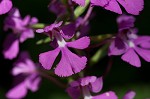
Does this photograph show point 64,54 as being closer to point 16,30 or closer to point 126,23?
point 126,23

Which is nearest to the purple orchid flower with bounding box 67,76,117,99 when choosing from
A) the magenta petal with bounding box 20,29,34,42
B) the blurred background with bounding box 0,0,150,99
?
the magenta petal with bounding box 20,29,34,42

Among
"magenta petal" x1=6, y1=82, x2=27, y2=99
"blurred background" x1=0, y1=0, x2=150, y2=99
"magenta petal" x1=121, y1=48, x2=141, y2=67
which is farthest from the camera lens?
"blurred background" x1=0, y1=0, x2=150, y2=99

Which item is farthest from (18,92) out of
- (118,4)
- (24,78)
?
(118,4)

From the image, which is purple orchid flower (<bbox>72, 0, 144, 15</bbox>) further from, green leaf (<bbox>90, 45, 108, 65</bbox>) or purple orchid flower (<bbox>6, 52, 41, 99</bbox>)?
purple orchid flower (<bbox>6, 52, 41, 99</bbox>)

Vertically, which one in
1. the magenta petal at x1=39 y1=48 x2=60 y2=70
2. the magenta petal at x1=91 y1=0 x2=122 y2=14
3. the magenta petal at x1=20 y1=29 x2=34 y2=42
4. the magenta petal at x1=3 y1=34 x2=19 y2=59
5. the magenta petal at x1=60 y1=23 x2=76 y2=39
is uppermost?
the magenta petal at x1=91 y1=0 x2=122 y2=14

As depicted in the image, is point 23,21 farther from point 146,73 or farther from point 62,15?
point 146,73

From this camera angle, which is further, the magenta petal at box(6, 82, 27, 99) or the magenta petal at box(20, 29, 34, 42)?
the magenta petal at box(6, 82, 27, 99)

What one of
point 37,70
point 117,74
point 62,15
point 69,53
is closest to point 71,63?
point 69,53

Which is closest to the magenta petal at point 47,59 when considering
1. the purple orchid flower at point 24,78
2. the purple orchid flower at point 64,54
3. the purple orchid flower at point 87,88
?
the purple orchid flower at point 64,54

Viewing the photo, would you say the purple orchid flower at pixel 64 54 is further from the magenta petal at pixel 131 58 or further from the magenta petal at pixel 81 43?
the magenta petal at pixel 131 58
